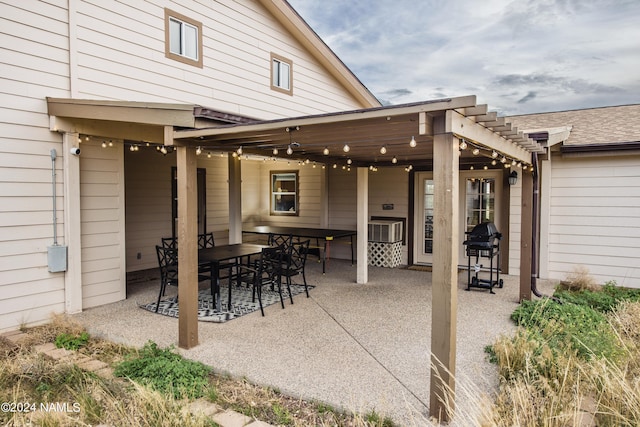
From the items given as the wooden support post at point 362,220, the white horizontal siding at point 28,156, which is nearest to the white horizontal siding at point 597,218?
the wooden support post at point 362,220

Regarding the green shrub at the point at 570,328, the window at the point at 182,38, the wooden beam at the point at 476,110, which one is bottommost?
the green shrub at the point at 570,328

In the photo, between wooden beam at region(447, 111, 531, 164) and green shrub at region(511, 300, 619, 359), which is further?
green shrub at region(511, 300, 619, 359)

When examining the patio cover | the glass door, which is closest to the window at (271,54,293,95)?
the patio cover

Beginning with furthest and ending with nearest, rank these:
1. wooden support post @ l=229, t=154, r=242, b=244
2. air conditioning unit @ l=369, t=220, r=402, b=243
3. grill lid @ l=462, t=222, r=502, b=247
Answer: air conditioning unit @ l=369, t=220, r=402, b=243, wooden support post @ l=229, t=154, r=242, b=244, grill lid @ l=462, t=222, r=502, b=247

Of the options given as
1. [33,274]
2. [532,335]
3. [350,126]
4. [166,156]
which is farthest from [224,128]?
[166,156]

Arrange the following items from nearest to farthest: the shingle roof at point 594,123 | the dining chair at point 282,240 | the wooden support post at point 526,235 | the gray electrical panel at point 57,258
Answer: the gray electrical panel at point 57,258 → the wooden support post at point 526,235 → the dining chair at point 282,240 → the shingle roof at point 594,123

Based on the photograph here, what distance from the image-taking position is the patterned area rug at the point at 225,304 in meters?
5.55

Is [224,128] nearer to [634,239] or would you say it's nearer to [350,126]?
[350,126]

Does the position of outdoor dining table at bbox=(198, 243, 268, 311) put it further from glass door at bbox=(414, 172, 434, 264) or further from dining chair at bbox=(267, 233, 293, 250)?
glass door at bbox=(414, 172, 434, 264)

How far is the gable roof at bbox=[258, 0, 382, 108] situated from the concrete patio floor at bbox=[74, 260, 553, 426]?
19.2 feet

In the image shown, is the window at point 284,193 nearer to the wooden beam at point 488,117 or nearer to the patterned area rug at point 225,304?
the patterned area rug at point 225,304

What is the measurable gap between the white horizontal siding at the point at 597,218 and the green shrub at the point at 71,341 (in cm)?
795

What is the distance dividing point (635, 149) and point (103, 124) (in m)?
8.60

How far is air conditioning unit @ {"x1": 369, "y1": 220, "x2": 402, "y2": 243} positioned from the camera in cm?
927
